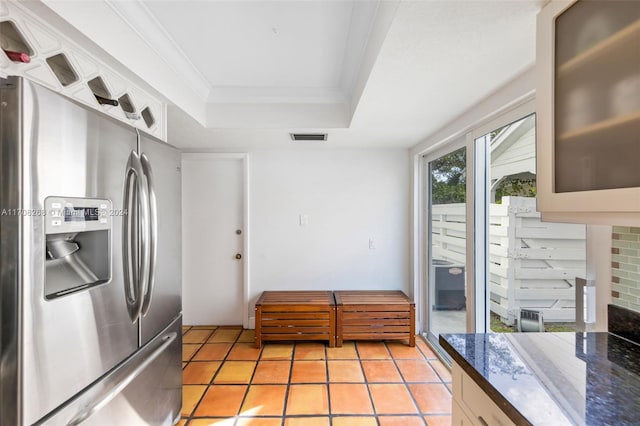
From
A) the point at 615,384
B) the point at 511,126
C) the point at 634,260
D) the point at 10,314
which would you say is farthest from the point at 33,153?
the point at 511,126

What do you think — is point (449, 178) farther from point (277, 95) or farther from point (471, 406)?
point (471, 406)

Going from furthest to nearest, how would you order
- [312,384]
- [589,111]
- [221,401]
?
[312,384], [221,401], [589,111]

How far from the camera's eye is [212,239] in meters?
3.35

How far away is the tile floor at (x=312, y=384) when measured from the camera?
1917 millimetres

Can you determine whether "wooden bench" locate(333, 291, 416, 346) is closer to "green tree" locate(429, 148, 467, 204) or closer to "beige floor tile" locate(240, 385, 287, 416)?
"beige floor tile" locate(240, 385, 287, 416)

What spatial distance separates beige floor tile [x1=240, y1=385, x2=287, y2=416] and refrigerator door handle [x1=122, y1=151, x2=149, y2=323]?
44.8 inches

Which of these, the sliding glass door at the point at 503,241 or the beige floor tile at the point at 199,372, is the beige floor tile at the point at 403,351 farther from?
the beige floor tile at the point at 199,372

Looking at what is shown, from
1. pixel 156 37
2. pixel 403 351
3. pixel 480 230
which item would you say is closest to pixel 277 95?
pixel 156 37

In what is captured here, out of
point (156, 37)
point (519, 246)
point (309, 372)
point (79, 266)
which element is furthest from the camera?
point (309, 372)

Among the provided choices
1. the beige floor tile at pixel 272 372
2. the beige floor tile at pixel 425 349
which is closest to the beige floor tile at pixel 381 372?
the beige floor tile at pixel 425 349

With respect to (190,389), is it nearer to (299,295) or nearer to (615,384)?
(299,295)

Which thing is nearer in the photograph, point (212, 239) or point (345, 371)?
point (345, 371)

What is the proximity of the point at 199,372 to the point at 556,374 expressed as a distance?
2.47 m

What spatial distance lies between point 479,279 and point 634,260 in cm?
107
